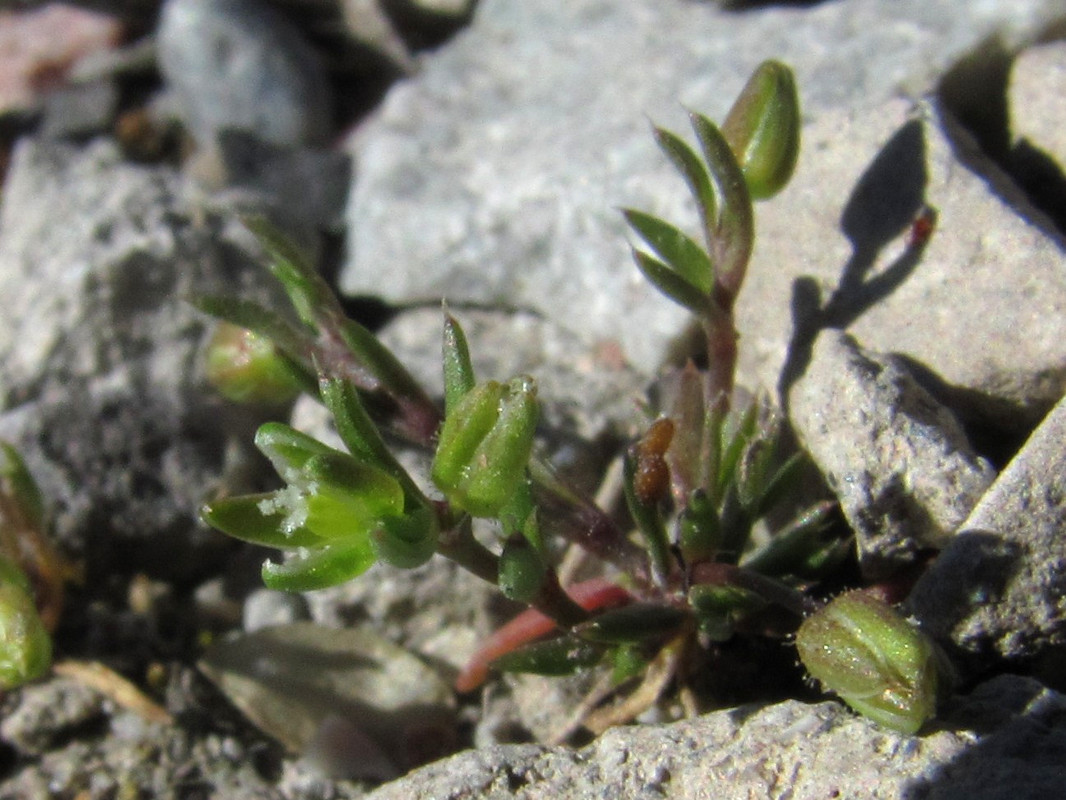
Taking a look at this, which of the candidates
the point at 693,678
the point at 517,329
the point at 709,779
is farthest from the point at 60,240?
the point at 709,779

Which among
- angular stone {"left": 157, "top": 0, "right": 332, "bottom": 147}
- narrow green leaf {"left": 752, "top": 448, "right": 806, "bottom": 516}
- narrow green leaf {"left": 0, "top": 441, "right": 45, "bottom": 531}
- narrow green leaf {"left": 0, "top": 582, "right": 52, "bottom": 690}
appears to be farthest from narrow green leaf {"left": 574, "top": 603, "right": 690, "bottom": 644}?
angular stone {"left": 157, "top": 0, "right": 332, "bottom": 147}

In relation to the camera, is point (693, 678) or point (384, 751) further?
point (384, 751)

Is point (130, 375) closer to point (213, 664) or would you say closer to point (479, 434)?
point (213, 664)

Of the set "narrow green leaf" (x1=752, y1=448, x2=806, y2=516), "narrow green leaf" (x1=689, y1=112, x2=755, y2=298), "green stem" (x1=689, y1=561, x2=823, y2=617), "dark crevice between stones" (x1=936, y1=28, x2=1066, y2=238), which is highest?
"dark crevice between stones" (x1=936, y1=28, x2=1066, y2=238)

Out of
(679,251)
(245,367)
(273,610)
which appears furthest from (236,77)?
(679,251)

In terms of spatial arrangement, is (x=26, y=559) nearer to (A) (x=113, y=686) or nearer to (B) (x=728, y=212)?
(A) (x=113, y=686)

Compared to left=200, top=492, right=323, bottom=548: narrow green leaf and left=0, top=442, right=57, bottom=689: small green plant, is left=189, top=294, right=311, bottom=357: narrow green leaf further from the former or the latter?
left=0, top=442, right=57, bottom=689: small green plant
